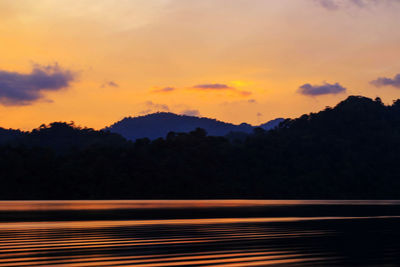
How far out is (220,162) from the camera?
108 metres

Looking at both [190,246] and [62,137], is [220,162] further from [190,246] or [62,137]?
[190,246]

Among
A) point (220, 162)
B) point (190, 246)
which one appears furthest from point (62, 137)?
point (190, 246)

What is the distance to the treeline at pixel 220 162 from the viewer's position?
306 ft

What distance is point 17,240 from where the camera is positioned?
2072 centimetres

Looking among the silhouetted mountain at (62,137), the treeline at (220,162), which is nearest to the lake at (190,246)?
the treeline at (220,162)

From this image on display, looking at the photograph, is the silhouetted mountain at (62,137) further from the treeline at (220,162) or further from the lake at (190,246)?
the lake at (190,246)

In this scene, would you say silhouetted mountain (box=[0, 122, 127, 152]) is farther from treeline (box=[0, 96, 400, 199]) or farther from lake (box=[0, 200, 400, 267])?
lake (box=[0, 200, 400, 267])

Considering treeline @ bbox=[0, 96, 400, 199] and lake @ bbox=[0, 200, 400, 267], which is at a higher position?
treeline @ bbox=[0, 96, 400, 199]

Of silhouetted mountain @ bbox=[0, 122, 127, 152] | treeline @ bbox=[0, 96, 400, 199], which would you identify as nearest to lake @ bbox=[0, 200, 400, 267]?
treeline @ bbox=[0, 96, 400, 199]

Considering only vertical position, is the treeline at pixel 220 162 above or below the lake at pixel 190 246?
above

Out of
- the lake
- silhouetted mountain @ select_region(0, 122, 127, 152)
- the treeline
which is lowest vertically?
the lake

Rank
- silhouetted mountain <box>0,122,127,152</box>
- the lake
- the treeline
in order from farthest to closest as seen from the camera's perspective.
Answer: silhouetted mountain <box>0,122,127,152</box>, the treeline, the lake

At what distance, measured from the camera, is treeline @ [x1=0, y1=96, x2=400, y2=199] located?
9312 centimetres

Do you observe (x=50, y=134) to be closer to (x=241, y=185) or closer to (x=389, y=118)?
(x=241, y=185)
